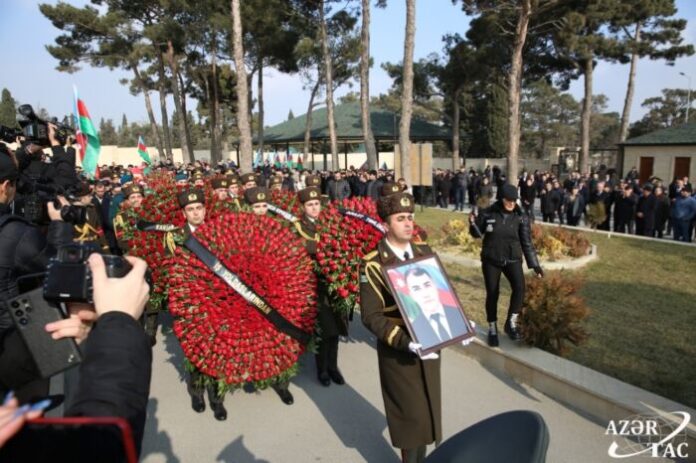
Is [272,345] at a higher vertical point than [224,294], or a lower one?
lower

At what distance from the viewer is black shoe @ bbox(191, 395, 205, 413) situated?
4855 mm

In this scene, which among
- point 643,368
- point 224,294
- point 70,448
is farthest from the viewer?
point 643,368

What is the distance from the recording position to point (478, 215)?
6.41m

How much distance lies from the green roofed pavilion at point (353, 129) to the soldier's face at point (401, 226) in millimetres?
35667

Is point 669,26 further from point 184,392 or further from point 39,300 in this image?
point 39,300

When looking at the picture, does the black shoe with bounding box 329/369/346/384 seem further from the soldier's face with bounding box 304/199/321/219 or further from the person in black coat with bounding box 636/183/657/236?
the person in black coat with bounding box 636/183/657/236

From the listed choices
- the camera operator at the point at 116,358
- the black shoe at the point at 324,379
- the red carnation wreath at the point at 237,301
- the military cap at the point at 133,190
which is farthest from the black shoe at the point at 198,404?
the military cap at the point at 133,190

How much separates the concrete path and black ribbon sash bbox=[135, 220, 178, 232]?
1679mm

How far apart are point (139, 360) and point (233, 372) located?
290cm

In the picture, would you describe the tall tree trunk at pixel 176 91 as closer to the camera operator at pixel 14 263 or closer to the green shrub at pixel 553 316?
the green shrub at pixel 553 316

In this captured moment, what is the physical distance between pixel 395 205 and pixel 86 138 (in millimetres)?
9024

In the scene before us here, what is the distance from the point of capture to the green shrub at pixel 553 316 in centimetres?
539

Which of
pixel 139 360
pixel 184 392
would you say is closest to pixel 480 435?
pixel 139 360

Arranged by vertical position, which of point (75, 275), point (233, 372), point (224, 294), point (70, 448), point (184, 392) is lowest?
point (184, 392)
